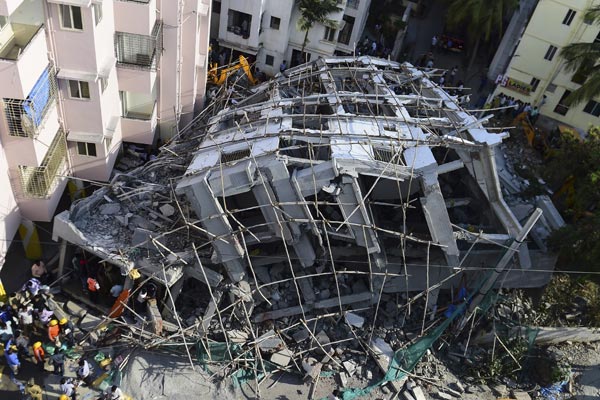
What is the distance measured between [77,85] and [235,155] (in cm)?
571

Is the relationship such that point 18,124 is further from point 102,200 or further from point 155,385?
point 155,385

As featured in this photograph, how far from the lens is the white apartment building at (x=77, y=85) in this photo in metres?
15.6

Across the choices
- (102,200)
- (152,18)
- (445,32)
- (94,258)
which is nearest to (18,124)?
(102,200)

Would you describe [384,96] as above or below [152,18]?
below

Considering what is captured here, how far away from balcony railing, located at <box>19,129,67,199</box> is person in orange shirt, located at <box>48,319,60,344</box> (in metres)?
4.20

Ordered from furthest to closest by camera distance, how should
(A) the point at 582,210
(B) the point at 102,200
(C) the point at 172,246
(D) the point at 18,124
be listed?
(A) the point at 582,210
(B) the point at 102,200
(C) the point at 172,246
(D) the point at 18,124

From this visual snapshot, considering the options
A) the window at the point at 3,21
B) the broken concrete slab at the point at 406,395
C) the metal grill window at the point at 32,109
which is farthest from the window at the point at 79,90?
the broken concrete slab at the point at 406,395

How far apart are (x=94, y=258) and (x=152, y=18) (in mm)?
9094

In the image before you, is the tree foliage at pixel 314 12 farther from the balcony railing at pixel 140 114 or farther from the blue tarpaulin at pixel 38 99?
the blue tarpaulin at pixel 38 99

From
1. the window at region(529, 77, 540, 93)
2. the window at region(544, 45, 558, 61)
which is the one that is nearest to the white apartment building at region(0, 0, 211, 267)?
the window at region(544, 45, 558, 61)

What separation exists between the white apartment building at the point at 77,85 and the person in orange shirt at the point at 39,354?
328cm

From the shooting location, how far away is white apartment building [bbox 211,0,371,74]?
97.1 ft

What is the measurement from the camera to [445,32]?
3875 centimetres

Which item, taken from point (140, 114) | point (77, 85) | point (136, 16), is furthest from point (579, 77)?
point (77, 85)
